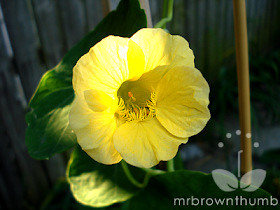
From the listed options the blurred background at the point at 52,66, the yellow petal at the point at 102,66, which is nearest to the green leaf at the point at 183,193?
the yellow petal at the point at 102,66

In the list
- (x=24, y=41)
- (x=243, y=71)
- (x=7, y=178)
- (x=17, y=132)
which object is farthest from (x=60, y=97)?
(x=7, y=178)

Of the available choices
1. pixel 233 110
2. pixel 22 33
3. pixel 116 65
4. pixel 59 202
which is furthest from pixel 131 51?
pixel 233 110

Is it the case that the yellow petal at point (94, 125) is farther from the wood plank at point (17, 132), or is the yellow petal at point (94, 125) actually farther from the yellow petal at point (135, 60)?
the wood plank at point (17, 132)

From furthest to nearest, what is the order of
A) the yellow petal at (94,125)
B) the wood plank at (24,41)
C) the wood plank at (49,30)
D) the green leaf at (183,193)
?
the wood plank at (49,30), the wood plank at (24,41), the green leaf at (183,193), the yellow petal at (94,125)

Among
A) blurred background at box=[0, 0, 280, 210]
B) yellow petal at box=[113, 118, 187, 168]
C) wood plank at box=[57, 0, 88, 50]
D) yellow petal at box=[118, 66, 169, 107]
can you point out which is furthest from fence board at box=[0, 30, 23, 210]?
yellow petal at box=[113, 118, 187, 168]

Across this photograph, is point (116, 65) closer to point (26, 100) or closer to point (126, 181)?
point (126, 181)

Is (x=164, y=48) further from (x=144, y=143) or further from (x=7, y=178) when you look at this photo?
(x=7, y=178)
